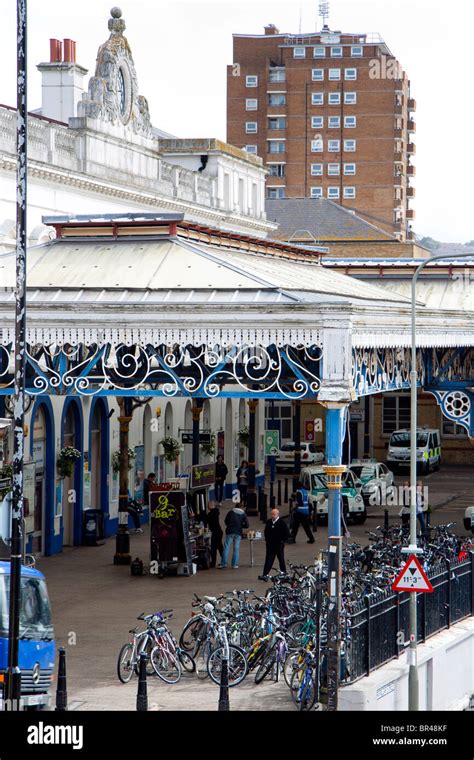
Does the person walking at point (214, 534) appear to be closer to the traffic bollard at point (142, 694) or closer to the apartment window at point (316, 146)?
the traffic bollard at point (142, 694)

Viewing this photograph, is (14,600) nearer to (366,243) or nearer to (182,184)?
(182,184)

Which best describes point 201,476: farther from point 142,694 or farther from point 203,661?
point 142,694

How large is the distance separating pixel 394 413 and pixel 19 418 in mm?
52849

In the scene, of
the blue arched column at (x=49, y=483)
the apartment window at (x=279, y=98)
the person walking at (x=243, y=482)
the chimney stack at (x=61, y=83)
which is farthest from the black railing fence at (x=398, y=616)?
the apartment window at (x=279, y=98)

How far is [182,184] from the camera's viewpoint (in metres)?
52.7

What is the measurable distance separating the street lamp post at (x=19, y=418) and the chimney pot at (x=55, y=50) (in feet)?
100

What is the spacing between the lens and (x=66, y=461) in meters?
35.8

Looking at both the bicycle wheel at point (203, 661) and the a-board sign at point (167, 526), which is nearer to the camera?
the bicycle wheel at point (203, 661)

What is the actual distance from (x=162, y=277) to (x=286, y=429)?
45.9m

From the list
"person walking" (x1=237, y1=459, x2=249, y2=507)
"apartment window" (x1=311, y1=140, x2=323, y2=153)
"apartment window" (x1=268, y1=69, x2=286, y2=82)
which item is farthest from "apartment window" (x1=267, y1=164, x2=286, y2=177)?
"person walking" (x1=237, y1=459, x2=249, y2=507)

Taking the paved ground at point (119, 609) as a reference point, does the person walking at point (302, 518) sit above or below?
above

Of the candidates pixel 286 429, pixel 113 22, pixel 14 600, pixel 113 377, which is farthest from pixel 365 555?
pixel 286 429

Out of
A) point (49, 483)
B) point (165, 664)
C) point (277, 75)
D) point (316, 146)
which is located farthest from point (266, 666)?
point (277, 75)

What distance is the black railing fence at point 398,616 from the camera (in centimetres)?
2081
